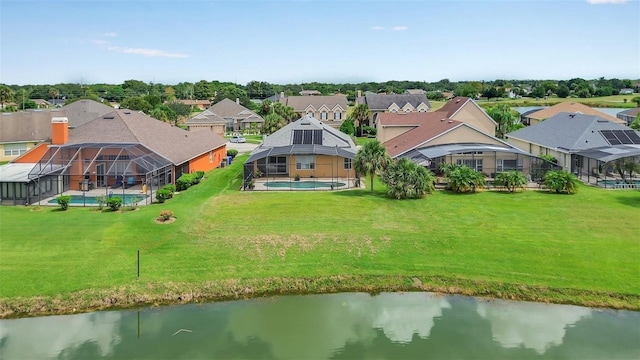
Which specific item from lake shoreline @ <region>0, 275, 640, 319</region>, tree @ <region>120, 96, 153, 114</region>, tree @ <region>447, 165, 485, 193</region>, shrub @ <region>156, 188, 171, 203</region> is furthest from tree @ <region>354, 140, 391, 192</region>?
tree @ <region>120, 96, 153, 114</region>

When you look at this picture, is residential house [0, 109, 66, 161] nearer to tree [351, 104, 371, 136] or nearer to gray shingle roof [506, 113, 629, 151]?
tree [351, 104, 371, 136]

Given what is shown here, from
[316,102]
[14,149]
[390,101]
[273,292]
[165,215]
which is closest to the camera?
[273,292]

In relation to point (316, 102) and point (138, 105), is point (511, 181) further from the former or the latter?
point (138, 105)

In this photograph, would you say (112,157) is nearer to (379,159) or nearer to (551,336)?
(379,159)

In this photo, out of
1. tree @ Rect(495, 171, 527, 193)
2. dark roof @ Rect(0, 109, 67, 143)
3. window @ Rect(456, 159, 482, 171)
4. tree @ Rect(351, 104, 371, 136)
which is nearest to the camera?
tree @ Rect(495, 171, 527, 193)

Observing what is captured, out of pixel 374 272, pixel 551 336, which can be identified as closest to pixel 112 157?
pixel 374 272

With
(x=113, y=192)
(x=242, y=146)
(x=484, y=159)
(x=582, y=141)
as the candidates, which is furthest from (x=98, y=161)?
(x=582, y=141)

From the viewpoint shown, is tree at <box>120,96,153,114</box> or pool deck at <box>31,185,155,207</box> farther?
tree at <box>120,96,153,114</box>
